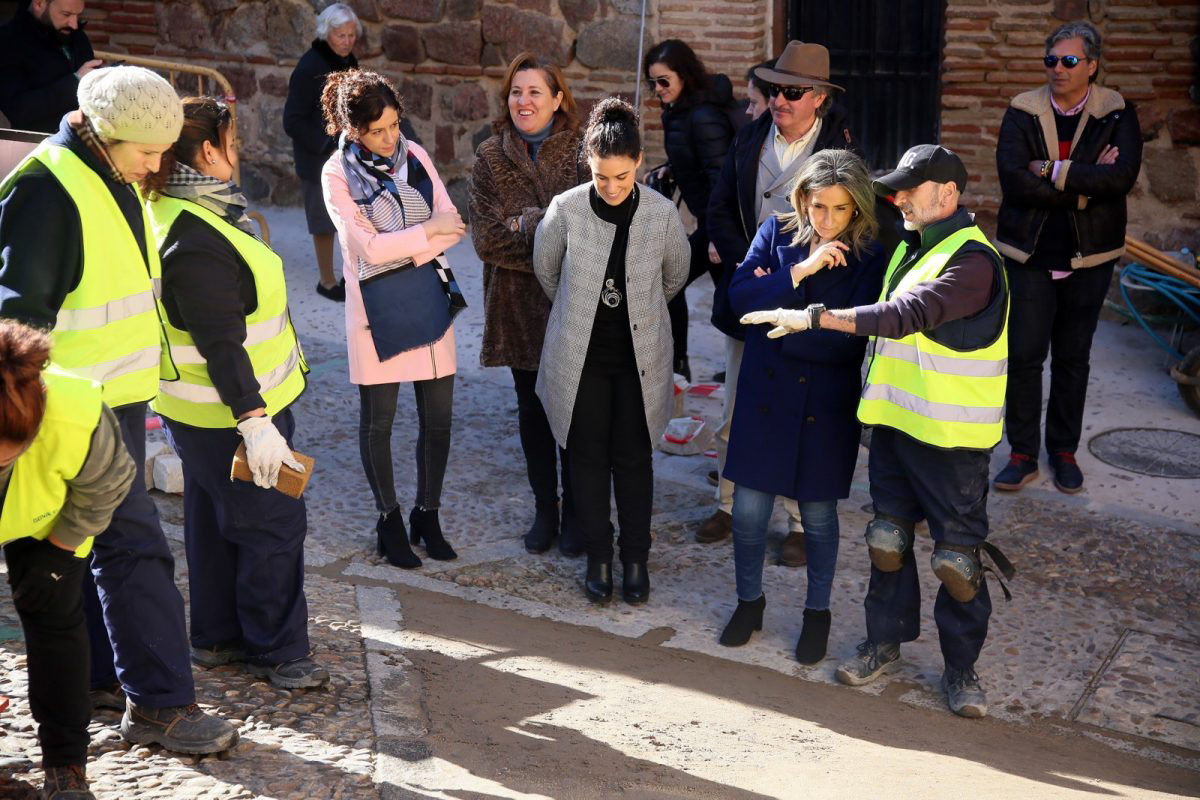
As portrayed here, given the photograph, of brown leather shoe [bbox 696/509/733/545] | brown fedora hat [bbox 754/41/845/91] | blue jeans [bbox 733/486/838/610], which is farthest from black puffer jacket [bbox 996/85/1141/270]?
blue jeans [bbox 733/486/838/610]

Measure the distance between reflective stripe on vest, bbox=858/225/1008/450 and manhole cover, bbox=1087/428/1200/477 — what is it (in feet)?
7.95

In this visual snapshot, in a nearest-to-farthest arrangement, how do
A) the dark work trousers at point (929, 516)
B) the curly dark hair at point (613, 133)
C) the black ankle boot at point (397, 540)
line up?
the dark work trousers at point (929, 516), the curly dark hair at point (613, 133), the black ankle boot at point (397, 540)

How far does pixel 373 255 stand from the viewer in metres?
4.72

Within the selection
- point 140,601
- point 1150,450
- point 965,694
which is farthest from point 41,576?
point 1150,450

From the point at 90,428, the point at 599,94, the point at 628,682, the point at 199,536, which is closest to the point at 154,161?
the point at 90,428

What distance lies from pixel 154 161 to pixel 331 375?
381cm

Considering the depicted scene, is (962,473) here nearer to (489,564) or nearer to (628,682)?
(628,682)

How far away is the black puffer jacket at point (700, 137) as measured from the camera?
6.06 m

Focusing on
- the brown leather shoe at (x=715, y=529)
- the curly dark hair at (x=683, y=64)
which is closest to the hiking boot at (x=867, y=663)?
the brown leather shoe at (x=715, y=529)

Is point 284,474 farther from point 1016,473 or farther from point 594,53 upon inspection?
point 594,53

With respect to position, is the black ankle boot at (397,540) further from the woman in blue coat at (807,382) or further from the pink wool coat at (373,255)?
the woman in blue coat at (807,382)

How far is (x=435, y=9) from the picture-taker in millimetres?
9383

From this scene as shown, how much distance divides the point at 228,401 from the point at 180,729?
87 cm

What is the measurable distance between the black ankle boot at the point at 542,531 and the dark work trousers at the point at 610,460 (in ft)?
1.38
